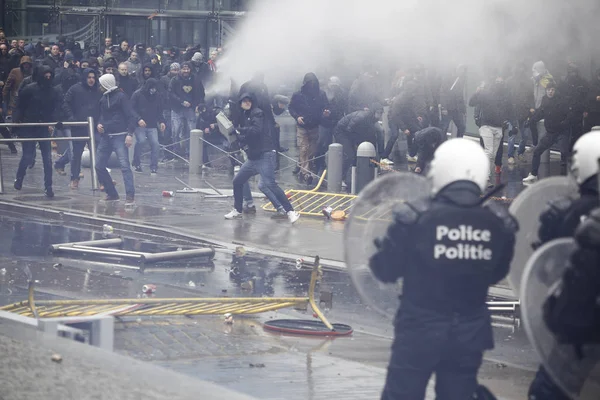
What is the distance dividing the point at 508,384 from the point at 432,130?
4866 mm

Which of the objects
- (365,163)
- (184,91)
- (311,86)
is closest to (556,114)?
(365,163)

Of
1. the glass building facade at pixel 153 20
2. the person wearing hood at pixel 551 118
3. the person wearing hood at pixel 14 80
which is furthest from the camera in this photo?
the glass building facade at pixel 153 20

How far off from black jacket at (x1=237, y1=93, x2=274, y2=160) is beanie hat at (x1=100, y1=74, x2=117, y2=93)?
8.04 ft

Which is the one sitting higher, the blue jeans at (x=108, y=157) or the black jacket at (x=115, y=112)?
the black jacket at (x=115, y=112)

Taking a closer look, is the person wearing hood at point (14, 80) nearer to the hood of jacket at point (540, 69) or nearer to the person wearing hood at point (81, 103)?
the person wearing hood at point (81, 103)

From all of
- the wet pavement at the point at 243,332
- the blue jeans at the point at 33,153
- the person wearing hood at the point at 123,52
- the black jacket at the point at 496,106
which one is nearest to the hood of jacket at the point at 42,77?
the blue jeans at the point at 33,153

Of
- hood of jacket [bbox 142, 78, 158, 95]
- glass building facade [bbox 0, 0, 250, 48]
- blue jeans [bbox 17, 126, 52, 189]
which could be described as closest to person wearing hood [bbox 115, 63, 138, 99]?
hood of jacket [bbox 142, 78, 158, 95]

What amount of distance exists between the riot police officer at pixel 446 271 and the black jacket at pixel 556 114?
41.6 ft

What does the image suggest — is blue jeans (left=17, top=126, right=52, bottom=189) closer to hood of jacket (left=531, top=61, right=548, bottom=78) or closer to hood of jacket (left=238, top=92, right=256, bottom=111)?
hood of jacket (left=238, top=92, right=256, bottom=111)

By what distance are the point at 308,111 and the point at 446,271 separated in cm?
1284

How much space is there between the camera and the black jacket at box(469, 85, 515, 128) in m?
17.1

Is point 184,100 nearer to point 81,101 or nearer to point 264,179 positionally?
point 81,101

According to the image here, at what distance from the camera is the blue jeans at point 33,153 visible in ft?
51.0

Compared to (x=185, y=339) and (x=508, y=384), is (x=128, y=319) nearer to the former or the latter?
(x=185, y=339)
